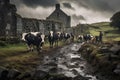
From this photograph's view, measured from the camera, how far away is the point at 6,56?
33781 mm

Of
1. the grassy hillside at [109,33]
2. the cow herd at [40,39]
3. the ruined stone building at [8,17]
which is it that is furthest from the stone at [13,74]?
the grassy hillside at [109,33]

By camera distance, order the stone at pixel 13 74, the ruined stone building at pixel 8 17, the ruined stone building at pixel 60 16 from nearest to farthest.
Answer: the stone at pixel 13 74, the ruined stone building at pixel 8 17, the ruined stone building at pixel 60 16

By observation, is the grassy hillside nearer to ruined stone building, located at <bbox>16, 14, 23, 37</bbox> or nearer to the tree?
the tree

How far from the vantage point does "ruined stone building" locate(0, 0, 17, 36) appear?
214 ft

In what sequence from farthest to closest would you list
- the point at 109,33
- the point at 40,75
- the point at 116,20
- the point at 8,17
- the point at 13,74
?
the point at 116,20, the point at 109,33, the point at 8,17, the point at 13,74, the point at 40,75

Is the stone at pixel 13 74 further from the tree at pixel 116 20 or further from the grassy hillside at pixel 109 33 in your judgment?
the tree at pixel 116 20

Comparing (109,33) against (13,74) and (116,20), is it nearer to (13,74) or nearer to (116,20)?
(116,20)

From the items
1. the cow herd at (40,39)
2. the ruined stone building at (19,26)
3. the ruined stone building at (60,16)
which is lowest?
the cow herd at (40,39)

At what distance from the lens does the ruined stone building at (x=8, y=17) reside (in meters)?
65.2

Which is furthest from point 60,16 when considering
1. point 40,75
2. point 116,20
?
point 40,75

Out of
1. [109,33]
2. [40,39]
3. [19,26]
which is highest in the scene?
[19,26]

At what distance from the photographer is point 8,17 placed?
6612 centimetres

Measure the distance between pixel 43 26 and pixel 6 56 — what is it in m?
42.5

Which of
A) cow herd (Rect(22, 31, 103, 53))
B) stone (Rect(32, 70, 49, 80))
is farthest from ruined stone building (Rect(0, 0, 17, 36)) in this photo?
stone (Rect(32, 70, 49, 80))
